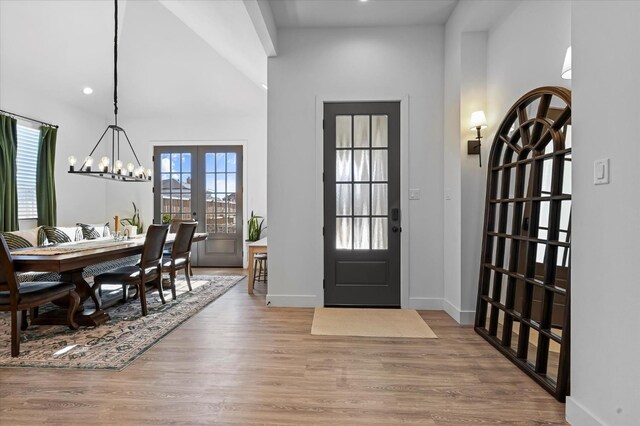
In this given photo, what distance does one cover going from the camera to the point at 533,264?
8.04ft

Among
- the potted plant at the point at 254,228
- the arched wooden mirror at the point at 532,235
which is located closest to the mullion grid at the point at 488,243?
the arched wooden mirror at the point at 532,235

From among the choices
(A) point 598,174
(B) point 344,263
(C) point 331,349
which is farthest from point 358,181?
(A) point 598,174

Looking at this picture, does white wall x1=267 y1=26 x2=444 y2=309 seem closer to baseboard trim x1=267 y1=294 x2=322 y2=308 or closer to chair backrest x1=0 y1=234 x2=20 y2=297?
baseboard trim x1=267 y1=294 x2=322 y2=308

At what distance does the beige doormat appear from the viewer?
10.0ft

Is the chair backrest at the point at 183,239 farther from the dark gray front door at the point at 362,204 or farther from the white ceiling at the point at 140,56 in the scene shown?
the white ceiling at the point at 140,56

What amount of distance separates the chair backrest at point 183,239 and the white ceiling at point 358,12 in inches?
101

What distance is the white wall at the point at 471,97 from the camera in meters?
2.84

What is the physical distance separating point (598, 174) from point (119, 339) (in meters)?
3.37

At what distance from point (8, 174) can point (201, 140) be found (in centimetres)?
283

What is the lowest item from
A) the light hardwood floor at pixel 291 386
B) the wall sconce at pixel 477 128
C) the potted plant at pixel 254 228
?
the light hardwood floor at pixel 291 386

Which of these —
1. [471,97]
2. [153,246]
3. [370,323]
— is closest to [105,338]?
[153,246]

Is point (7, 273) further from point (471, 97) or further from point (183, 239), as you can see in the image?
point (471, 97)

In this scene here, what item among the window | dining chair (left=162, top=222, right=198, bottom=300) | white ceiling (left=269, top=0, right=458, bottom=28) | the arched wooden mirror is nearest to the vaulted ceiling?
white ceiling (left=269, top=0, right=458, bottom=28)

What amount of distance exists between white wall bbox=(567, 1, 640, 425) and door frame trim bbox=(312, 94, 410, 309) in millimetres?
2052
